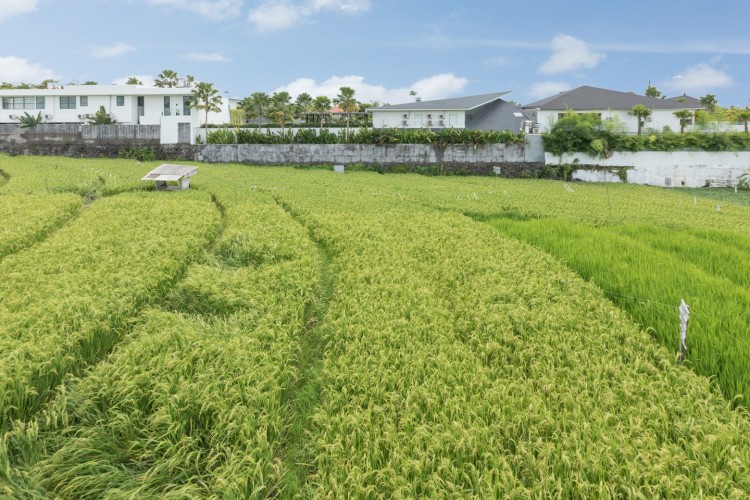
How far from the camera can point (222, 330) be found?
6082 millimetres

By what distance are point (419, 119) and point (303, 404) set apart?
38.5 m

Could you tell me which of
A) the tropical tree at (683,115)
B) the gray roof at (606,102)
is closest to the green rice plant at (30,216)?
the gray roof at (606,102)

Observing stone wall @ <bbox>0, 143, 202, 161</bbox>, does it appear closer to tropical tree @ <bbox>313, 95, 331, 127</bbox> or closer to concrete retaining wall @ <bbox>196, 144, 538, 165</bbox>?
concrete retaining wall @ <bbox>196, 144, 538, 165</bbox>

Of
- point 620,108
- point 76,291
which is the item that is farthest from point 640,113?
point 76,291

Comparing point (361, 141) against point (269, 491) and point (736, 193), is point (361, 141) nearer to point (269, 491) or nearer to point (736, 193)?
point (736, 193)

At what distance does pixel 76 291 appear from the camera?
7027 mm

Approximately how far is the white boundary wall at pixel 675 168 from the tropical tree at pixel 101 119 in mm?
38972

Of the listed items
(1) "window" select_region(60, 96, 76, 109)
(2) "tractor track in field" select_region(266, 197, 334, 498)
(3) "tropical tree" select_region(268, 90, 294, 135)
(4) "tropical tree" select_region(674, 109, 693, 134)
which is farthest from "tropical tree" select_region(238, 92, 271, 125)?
(2) "tractor track in field" select_region(266, 197, 334, 498)

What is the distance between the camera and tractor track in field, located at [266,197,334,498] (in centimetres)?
385

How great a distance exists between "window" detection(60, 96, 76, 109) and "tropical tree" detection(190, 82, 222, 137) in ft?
40.4

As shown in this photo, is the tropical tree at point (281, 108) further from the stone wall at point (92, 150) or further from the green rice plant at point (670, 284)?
the green rice plant at point (670, 284)

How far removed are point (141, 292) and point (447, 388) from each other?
4.90 meters

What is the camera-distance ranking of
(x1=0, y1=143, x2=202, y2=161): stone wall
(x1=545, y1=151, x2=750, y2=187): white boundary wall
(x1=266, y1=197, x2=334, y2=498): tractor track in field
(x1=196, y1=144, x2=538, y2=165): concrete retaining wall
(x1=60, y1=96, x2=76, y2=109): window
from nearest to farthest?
(x1=266, y1=197, x2=334, y2=498): tractor track in field
(x1=545, y1=151, x2=750, y2=187): white boundary wall
(x1=196, y1=144, x2=538, y2=165): concrete retaining wall
(x1=0, y1=143, x2=202, y2=161): stone wall
(x1=60, y1=96, x2=76, y2=109): window

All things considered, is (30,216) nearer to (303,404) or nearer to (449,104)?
(303,404)
